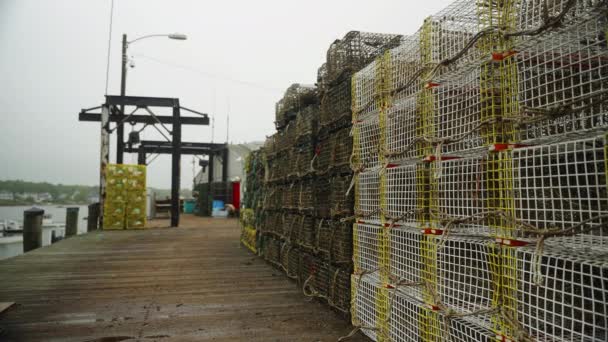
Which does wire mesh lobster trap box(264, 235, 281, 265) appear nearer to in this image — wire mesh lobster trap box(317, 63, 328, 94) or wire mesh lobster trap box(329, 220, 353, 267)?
wire mesh lobster trap box(329, 220, 353, 267)

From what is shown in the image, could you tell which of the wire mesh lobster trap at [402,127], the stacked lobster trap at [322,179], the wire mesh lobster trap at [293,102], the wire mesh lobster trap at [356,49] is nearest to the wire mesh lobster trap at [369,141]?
the wire mesh lobster trap at [402,127]

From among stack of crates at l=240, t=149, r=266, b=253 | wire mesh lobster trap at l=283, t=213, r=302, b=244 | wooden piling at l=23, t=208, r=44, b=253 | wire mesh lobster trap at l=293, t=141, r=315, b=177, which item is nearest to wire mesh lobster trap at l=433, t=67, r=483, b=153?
wire mesh lobster trap at l=293, t=141, r=315, b=177

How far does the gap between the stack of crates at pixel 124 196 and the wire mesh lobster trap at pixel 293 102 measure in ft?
28.9

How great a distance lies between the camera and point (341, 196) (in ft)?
13.6

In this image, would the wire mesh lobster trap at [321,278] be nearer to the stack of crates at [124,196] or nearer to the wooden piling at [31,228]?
the wooden piling at [31,228]

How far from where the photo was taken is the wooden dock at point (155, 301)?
144 inches

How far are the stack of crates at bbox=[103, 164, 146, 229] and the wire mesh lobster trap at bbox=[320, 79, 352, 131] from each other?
37.0 ft

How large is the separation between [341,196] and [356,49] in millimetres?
1706

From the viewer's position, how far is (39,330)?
3.69 m

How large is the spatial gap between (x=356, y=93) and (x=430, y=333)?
232 cm

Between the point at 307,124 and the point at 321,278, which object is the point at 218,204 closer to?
the point at 307,124

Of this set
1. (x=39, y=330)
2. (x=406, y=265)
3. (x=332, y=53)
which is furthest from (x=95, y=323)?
(x=332, y=53)

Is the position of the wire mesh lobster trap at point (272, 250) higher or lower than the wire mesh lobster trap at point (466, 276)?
lower

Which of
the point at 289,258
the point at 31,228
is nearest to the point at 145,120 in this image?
the point at 31,228
